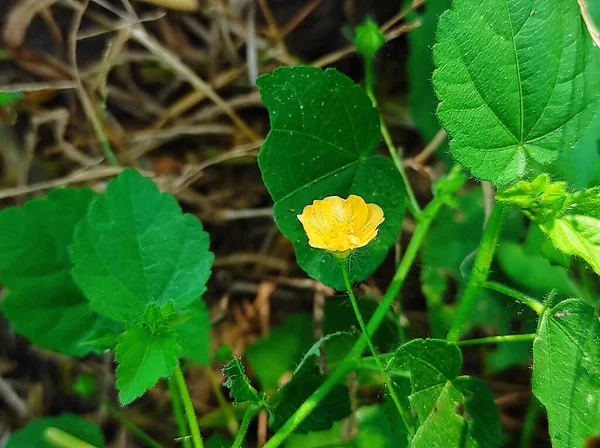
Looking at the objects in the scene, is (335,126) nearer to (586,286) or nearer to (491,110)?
(491,110)

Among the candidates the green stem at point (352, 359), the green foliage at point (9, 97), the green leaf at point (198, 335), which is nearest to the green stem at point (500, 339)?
the green stem at point (352, 359)

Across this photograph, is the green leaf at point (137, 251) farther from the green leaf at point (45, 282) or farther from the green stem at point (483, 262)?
the green stem at point (483, 262)

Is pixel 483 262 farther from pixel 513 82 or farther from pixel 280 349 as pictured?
pixel 280 349

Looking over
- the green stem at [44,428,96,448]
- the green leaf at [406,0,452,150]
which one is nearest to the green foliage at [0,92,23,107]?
the green stem at [44,428,96,448]

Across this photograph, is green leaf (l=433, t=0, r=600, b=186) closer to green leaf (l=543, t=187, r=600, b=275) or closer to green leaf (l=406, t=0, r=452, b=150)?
green leaf (l=543, t=187, r=600, b=275)

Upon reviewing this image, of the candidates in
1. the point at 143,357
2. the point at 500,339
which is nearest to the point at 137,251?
the point at 143,357
